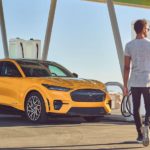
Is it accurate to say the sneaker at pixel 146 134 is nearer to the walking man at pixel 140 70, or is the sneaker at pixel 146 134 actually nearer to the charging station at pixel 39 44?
the walking man at pixel 140 70

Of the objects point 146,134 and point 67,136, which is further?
point 67,136

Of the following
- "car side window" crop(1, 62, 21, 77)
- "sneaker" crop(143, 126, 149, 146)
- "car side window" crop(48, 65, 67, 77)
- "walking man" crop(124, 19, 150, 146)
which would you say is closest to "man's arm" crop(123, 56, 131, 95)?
"walking man" crop(124, 19, 150, 146)

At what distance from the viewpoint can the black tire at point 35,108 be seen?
502 inches

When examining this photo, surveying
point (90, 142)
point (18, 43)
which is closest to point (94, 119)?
point (90, 142)

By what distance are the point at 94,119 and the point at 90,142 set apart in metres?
4.53

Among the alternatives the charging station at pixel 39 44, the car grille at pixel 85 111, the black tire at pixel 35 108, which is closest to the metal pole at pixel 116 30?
the charging station at pixel 39 44

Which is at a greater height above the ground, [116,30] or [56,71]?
[116,30]

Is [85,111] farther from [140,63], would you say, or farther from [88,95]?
[140,63]

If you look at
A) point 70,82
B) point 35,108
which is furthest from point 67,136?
point 70,82

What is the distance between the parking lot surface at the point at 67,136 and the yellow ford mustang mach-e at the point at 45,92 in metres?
0.34

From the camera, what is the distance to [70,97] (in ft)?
41.9

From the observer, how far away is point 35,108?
12.9 meters

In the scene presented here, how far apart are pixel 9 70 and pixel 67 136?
4.36 m

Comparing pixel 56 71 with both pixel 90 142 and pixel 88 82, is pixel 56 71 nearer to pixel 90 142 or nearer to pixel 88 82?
pixel 88 82
